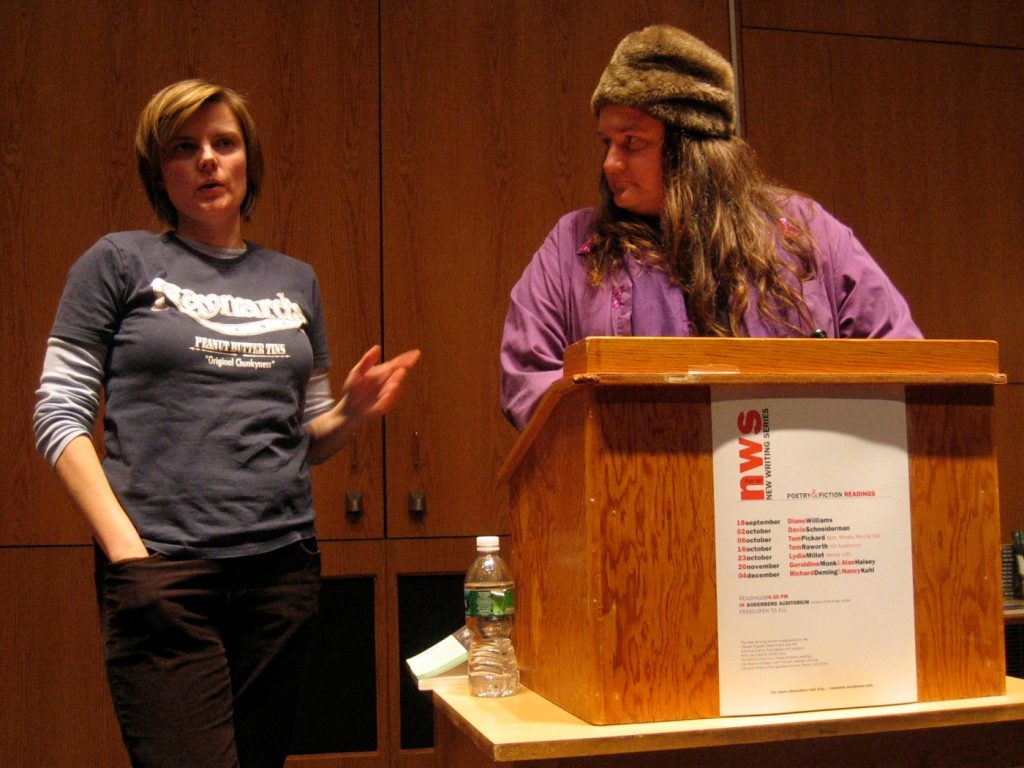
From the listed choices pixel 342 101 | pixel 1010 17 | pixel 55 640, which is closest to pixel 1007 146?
pixel 1010 17

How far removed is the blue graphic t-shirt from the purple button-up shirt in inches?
15.2

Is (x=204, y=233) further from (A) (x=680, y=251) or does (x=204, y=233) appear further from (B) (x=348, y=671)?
(B) (x=348, y=671)

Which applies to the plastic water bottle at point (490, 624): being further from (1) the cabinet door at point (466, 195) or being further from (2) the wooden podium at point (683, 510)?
(1) the cabinet door at point (466, 195)

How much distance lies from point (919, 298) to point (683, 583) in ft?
8.74

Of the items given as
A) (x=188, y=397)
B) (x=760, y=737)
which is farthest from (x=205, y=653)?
(x=760, y=737)

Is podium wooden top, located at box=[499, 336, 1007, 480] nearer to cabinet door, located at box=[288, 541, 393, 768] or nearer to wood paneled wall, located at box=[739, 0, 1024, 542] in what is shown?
cabinet door, located at box=[288, 541, 393, 768]

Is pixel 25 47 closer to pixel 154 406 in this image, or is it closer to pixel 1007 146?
pixel 154 406

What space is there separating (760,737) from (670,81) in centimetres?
112

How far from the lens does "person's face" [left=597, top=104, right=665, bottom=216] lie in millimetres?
1894

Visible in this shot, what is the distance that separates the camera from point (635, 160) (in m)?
1.90

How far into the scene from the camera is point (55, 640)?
2967 mm

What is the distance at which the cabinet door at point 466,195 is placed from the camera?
3.22 meters

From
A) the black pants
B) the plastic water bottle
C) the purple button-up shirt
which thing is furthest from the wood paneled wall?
the black pants

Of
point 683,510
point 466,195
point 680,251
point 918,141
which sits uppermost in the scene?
point 918,141
